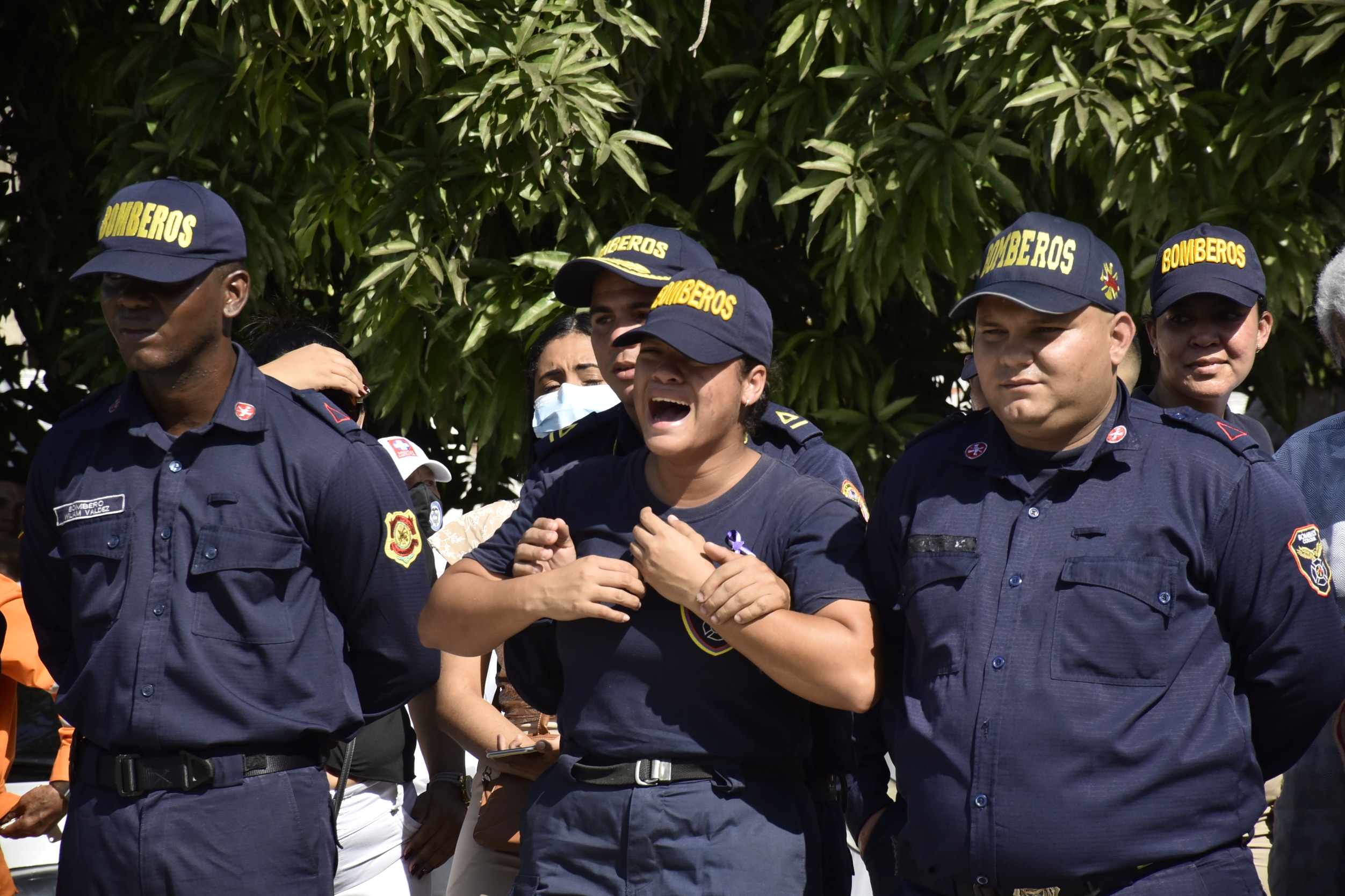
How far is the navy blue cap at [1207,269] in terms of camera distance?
3.59 metres

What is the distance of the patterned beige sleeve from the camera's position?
3.97 m

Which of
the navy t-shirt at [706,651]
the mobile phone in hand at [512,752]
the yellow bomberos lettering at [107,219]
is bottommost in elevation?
the mobile phone in hand at [512,752]

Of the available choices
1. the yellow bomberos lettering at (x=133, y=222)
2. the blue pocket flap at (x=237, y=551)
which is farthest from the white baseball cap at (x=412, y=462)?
the yellow bomberos lettering at (x=133, y=222)

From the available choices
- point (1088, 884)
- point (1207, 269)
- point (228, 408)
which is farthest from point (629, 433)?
point (1207, 269)

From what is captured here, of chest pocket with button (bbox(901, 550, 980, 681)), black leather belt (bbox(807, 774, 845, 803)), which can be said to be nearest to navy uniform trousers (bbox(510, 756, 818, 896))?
black leather belt (bbox(807, 774, 845, 803))

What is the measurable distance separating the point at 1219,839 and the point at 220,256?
2.20 meters

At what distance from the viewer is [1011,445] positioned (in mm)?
2650

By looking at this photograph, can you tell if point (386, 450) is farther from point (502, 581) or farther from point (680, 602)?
point (680, 602)

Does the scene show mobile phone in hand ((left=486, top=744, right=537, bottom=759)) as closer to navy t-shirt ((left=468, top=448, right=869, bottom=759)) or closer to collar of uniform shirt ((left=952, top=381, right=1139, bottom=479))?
navy t-shirt ((left=468, top=448, right=869, bottom=759))

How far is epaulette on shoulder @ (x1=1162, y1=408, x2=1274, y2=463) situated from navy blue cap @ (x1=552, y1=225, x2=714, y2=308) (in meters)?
1.13

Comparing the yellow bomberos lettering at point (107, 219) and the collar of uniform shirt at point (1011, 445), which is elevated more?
the yellow bomberos lettering at point (107, 219)

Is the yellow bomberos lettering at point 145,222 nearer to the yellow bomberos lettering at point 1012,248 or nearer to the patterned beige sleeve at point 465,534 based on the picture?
the patterned beige sleeve at point 465,534

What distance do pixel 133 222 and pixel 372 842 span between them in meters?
1.63

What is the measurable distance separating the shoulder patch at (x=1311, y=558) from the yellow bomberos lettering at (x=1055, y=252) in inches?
24.9
